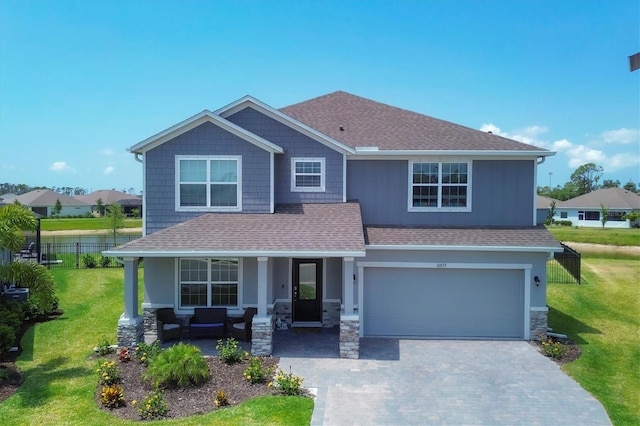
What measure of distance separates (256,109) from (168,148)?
2976 millimetres

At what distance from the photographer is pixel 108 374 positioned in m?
9.27

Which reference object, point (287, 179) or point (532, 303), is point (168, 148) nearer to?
point (287, 179)

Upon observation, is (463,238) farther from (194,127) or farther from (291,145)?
(194,127)

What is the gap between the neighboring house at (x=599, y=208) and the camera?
5878 centimetres

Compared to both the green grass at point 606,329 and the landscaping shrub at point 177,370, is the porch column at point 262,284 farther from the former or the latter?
the green grass at point 606,329

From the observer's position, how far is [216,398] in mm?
8461

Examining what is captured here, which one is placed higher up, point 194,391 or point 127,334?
point 127,334

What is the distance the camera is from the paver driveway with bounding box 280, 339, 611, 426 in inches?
316

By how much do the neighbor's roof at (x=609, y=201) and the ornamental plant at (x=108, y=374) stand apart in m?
65.5

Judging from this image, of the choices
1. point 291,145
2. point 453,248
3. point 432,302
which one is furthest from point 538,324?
point 291,145

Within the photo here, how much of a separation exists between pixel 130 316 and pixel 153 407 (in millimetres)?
4366

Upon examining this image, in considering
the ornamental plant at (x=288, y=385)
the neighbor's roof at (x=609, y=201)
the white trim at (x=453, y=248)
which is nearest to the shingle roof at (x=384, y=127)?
the white trim at (x=453, y=248)

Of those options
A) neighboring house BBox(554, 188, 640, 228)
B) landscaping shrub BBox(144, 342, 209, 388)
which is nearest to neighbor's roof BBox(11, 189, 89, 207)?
landscaping shrub BBox(144, 342, 209, 388)

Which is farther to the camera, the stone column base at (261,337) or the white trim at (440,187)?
the white trim at (440,187)
